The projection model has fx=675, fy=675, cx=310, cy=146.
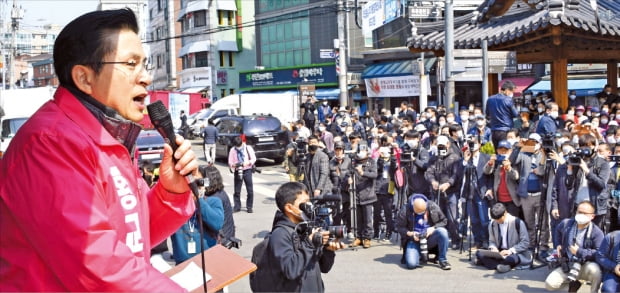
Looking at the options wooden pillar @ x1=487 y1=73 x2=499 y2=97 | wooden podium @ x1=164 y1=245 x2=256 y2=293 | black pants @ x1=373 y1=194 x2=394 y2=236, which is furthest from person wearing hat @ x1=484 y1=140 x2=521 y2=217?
wooden podium @ x1=164 y1=245 x2=256 y2=293

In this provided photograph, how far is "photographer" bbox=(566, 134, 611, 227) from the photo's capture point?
8.77 m

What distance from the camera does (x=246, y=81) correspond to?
46.6 metres

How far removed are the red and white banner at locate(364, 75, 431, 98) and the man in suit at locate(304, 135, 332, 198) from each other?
63.3 feet

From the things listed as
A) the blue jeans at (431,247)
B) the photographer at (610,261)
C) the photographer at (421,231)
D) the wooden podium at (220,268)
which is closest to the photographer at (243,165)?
the photographer at (421,231)

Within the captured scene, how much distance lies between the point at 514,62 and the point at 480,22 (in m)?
2.63

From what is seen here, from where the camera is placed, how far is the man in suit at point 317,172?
11.7 m

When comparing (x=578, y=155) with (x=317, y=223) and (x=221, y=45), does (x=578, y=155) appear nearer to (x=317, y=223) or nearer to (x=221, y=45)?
(x=317, y=223)

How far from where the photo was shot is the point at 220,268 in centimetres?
285

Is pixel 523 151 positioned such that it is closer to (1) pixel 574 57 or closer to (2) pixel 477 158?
(2) pixel 477 158

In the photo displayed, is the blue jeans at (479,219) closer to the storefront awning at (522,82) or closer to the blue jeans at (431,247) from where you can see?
the blue jeans at (431,247)

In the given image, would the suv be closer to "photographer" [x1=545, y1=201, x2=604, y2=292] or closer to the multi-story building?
"photographer" [x1=545, y1=201, x2=604, y2=292]

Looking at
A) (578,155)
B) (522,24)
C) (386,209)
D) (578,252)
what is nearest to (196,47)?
(522,24)

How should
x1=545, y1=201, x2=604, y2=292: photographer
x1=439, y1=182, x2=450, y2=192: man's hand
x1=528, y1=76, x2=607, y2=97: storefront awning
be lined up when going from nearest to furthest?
x1=545, y1=201, x2=604, y2=292: photographer, x1=439, y1=182, x2=450, y2=192: man's hand, x1=528, y1=76, x2=607, y2=97: storefront awning

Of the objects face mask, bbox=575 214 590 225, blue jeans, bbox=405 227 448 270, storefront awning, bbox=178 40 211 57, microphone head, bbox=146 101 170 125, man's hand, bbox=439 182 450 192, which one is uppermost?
storefront awning, bbox=178 40 211 57
